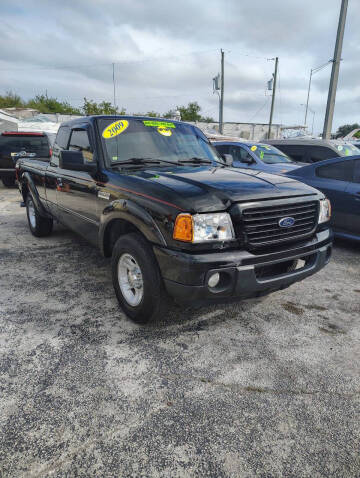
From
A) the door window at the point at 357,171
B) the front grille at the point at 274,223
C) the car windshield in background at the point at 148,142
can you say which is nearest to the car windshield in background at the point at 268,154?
the door window at the point at 357,171

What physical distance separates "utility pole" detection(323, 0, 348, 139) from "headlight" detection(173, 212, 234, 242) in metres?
12.9

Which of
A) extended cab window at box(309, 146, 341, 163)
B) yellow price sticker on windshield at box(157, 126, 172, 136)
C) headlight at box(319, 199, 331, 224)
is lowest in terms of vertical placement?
headlight at box(319, 199, 331, 224)

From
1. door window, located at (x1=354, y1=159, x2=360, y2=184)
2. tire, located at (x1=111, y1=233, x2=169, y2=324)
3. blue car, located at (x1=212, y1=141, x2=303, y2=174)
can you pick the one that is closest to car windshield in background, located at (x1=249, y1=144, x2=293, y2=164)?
blue car, located at (x1=212, y1=141, x2=303, y2=174)

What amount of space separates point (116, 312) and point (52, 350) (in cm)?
71

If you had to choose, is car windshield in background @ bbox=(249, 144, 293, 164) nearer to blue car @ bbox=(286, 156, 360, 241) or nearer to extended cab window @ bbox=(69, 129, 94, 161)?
blue car @ bbox=(286, 156, 360, 241)

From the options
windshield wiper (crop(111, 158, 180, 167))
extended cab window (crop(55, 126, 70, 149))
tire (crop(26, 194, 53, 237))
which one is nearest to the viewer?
windshield wiper (crop(111, 158, 180, 167))

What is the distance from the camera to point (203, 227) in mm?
2193

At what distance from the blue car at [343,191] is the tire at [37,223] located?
14.6ft

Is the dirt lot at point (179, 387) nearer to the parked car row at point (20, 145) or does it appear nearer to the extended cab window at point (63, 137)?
the extended cab window at point (63, 137)

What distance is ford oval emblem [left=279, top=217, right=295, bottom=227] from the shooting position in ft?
8.11

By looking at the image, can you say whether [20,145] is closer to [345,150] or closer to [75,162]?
[75,162]

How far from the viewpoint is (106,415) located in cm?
187

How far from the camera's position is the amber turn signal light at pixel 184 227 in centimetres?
216

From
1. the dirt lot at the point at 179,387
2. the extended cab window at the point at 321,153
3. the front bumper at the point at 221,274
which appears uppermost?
the extended cab window at the point at 321,153
